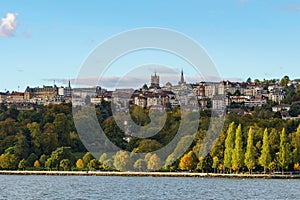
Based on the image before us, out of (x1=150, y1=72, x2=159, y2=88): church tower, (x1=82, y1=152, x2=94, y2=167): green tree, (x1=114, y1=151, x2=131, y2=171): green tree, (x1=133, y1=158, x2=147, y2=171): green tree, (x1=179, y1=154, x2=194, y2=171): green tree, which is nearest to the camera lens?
(x1=179, y1=154, x2=194, y2=171): green tree

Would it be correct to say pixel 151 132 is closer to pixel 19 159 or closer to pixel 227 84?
pixel 19 159

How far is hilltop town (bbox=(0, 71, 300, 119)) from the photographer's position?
Answer: 427ft

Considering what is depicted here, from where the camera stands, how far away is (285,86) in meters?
182

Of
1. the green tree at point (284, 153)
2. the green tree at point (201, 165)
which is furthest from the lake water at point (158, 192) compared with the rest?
the green tree at point (201, 165)

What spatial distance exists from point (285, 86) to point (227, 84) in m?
14.7

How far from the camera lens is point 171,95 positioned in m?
146

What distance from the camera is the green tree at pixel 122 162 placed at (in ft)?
261

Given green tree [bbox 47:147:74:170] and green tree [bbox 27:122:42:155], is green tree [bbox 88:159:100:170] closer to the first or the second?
green tree [bbox 47:147:74:170]

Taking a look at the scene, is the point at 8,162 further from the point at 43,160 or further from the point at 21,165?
the point at 43,160

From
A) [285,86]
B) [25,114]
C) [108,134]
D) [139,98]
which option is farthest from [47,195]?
[285,86]

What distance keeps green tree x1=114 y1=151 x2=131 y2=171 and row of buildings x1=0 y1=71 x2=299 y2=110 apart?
3287cm

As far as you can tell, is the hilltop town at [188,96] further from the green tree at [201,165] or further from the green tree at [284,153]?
the green tree at [284,153]

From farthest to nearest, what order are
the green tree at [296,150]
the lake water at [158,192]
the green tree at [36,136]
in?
1. the green tree at [36,136]
2. the green tree at [296,150]
3. the lake water at [158,192]

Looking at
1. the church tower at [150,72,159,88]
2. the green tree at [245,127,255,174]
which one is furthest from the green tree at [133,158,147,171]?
the church tower at [150,72,159,88]
